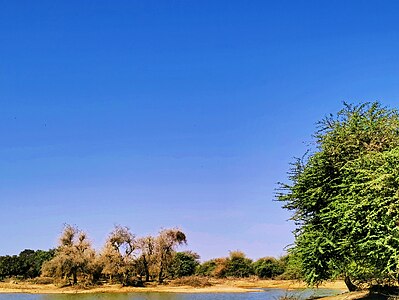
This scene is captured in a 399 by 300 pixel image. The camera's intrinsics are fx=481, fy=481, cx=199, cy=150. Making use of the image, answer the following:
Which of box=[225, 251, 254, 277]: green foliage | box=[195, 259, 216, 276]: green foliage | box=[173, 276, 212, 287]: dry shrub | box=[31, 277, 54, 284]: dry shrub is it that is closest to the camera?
box=[173, 276, 212, 287]: dry shrub

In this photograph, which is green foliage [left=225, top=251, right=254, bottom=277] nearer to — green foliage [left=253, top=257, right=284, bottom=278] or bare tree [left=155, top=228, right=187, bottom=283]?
green foliage [left=253, top=257, right=284, bottom=278]

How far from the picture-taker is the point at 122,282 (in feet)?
204

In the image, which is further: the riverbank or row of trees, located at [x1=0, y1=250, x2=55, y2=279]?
row of trees, located at [x1=0, y1=250, x2=55, y2=279]

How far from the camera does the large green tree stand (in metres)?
21.2

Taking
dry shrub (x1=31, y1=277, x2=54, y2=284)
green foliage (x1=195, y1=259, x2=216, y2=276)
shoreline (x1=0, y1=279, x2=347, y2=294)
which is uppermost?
green foliage (x1=195, y1=259, x2=216, y2=276)

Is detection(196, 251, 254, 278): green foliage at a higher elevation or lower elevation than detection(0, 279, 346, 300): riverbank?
higher

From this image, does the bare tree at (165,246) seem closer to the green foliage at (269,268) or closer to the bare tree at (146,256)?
the bare tree at (146,256)

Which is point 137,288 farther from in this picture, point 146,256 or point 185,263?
point 185,263

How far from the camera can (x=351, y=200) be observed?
74.8 feet

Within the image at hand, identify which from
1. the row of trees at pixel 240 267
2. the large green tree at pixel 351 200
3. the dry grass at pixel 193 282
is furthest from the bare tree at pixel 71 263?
the large green tree at pixel 351 200

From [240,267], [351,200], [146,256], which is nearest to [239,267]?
[240,267]

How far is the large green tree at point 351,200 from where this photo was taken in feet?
69.6

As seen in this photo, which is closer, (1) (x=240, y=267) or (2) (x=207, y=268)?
(1) (x=240, y=267)

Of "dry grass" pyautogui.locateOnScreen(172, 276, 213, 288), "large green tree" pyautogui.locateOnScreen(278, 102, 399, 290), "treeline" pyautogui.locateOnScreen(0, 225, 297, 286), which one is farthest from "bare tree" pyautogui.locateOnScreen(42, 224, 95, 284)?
"large green tree" pyautogui.locateOnScreen(278, 102, 399, 290)
